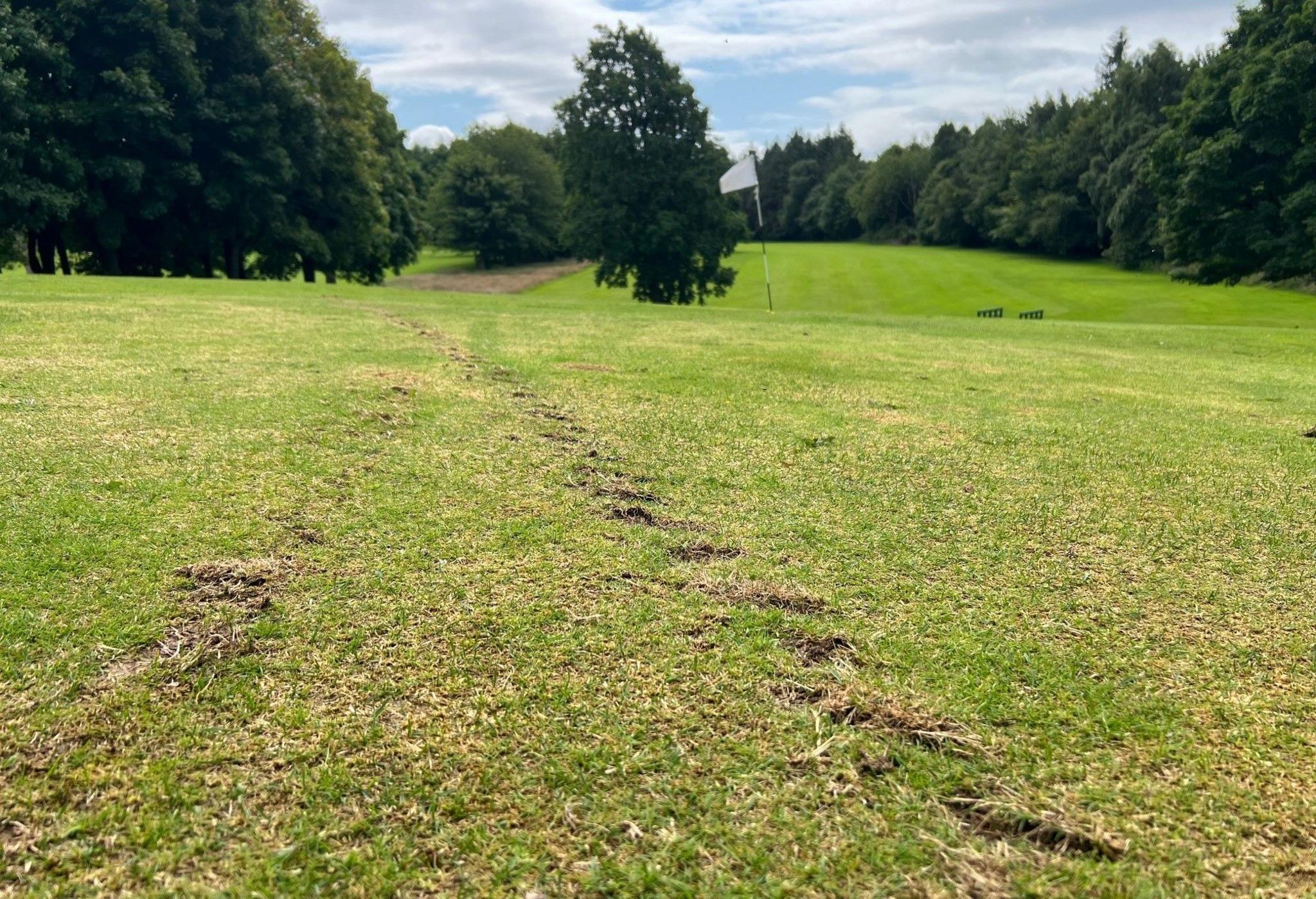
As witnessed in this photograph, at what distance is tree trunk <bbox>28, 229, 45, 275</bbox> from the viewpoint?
2825 cm

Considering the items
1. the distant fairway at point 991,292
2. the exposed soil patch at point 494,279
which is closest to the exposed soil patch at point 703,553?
the distant fairway at point 991,292

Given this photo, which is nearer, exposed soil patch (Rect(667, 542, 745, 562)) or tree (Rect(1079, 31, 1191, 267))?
exposed soil patch (Rect(667, 542, 745, 562))

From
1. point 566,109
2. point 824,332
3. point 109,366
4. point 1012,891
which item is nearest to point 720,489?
point 1012,891

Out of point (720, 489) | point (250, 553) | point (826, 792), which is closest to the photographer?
point (826, 792)

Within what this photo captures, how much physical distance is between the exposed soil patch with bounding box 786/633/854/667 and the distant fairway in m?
30.2

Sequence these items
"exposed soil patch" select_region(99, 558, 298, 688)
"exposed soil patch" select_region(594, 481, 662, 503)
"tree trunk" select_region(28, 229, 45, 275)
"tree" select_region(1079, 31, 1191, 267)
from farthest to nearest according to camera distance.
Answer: "tree" select_region(1079, 31, 1191, 267)
"tree trunk" select_region(28, 229, 45, 275)
"exposed soil patch" select_region(594, 481, 662, 503)
"exposed soil patch" select_region(99, 558, 298, 688)

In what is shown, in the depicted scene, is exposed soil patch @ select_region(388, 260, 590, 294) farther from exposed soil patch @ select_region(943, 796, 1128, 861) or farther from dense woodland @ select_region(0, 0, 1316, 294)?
exposed soil patch @ select_region(943, 796, 1128, 861)

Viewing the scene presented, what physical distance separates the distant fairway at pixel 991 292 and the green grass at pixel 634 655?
28.3m

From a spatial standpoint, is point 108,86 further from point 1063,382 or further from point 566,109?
point 1063,382

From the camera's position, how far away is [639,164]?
1294 inches

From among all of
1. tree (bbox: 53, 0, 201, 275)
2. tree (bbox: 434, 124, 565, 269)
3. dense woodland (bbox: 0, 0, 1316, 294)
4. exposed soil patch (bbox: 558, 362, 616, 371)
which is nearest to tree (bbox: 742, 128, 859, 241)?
tree (bbox: 434, 124, 565, 269)

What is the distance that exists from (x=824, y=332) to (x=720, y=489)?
10.5 meters

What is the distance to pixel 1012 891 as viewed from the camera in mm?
1763

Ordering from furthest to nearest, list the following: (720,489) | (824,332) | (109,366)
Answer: (824,332) → (109,366) → (720,489)
